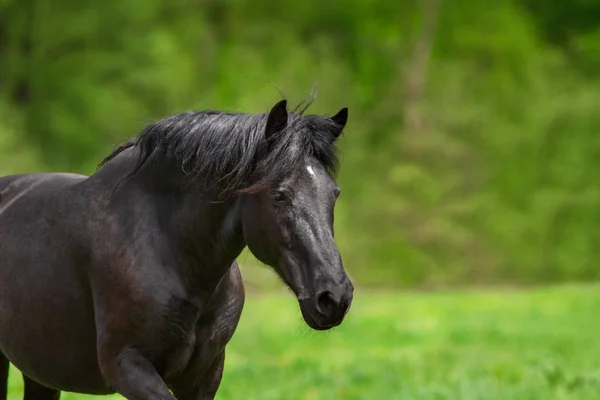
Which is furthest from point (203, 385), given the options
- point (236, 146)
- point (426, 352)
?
point (426, 352)

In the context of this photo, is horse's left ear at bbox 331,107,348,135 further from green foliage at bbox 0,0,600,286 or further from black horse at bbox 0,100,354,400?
green foliage at bbox 0,0,600,286

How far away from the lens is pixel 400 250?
3058 centimetres

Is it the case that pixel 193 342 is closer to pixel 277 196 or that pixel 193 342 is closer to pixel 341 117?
pixel 277 196

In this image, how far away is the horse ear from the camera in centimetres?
372

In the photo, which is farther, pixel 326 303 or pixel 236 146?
pixel 236 146

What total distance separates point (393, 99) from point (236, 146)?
102ft

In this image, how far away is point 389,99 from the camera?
114 ft

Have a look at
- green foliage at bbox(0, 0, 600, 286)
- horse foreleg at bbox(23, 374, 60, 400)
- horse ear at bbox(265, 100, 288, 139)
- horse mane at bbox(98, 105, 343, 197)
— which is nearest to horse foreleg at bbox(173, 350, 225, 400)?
horse mane at bbox(98, 105, 343, 197)

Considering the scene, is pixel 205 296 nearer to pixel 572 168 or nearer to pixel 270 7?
pixel 572 168

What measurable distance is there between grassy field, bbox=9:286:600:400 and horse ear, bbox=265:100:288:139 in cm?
72

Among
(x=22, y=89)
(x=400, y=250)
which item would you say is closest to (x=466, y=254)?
(x=400, y=250)

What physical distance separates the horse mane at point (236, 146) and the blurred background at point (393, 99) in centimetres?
1858

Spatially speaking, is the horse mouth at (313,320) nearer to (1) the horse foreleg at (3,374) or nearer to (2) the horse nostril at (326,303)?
(2) the horse nostril at (326,303)

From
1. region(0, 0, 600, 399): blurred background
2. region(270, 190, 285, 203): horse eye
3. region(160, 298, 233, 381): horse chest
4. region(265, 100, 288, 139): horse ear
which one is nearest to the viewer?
region(270, 190, 285, 203): horse eye
